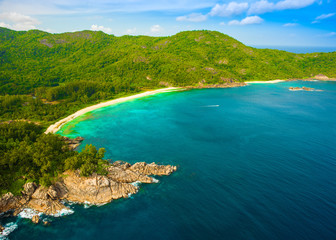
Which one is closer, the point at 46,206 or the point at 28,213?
the point at 28,213

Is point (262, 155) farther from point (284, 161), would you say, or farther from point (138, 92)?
point (138, 92)

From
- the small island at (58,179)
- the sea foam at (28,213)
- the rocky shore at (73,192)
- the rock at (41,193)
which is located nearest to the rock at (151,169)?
the small island at (58,179)

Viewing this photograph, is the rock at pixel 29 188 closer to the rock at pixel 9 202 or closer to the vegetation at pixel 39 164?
the vegetation at pixel 39 164

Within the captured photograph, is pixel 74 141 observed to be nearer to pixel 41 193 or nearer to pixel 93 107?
pixel 41 193

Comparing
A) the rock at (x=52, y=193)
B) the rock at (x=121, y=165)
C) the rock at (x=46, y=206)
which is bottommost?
the rock at (x=46, y=206)

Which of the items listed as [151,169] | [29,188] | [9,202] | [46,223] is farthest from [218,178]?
[9,202]

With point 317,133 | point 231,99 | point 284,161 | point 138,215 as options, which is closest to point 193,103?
point 231,99

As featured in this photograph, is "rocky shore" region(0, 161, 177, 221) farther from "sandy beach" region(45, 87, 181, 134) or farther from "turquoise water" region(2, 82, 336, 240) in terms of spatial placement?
"sandy beach" region(45, 87, 181, 134)
